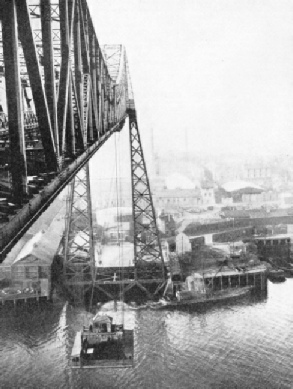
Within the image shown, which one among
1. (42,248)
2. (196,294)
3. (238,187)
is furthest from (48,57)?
(238,187)

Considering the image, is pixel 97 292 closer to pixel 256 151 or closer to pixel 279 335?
pixel 279 335

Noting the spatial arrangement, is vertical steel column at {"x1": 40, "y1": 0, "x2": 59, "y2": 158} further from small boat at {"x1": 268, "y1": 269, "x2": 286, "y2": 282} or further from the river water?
small boat at {"x1": 268, "y1": 269, "x2": 286, "y2": 282}

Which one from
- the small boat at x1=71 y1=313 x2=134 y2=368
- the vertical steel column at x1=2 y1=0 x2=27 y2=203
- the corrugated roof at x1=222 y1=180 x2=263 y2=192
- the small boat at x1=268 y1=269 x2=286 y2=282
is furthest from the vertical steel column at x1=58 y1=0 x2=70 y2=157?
the corrugated roof at x1=222 y1=180 x2=263 y2=192

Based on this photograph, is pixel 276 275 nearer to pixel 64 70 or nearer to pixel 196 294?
pixel 196 294

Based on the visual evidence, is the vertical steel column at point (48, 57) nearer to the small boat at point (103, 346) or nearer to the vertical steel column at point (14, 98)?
the vertical steel column at point (14, 98)

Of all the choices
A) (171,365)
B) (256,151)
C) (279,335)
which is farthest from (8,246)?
(256,151)
